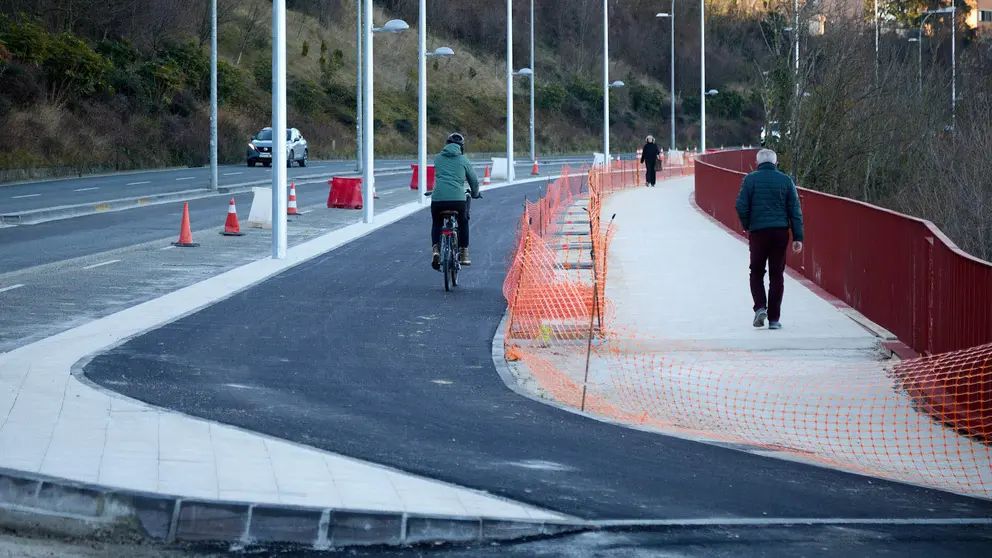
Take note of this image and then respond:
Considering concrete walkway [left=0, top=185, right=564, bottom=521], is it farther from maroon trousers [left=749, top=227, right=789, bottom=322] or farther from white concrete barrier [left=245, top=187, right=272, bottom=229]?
white concrete barrier [left=245, top=187, right=272, bottom=229]

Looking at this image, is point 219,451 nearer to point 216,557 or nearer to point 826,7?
point 216,557

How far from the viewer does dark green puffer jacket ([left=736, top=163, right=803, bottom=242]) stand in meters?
14.1

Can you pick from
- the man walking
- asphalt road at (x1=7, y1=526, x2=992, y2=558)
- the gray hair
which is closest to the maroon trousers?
the man walking

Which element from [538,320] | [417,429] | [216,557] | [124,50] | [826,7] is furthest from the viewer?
[124,50]

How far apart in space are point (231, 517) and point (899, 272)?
8.33m

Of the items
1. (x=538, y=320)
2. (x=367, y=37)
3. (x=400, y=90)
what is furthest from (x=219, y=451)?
(x=400, y=90)

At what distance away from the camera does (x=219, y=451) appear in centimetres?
774

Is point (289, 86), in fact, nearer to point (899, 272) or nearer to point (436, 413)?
point (899, 272)

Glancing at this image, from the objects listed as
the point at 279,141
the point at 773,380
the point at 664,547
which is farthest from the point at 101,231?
the point at 664,547

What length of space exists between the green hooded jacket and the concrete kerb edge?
34.1 ft

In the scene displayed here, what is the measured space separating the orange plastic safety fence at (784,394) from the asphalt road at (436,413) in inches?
20.5

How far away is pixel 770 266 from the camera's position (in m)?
14.1

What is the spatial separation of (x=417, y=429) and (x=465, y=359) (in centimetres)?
304

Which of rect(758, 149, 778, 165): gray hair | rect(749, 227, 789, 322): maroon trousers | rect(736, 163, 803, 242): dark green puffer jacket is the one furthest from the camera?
rect(758, 149, 778, 165): gray hair
